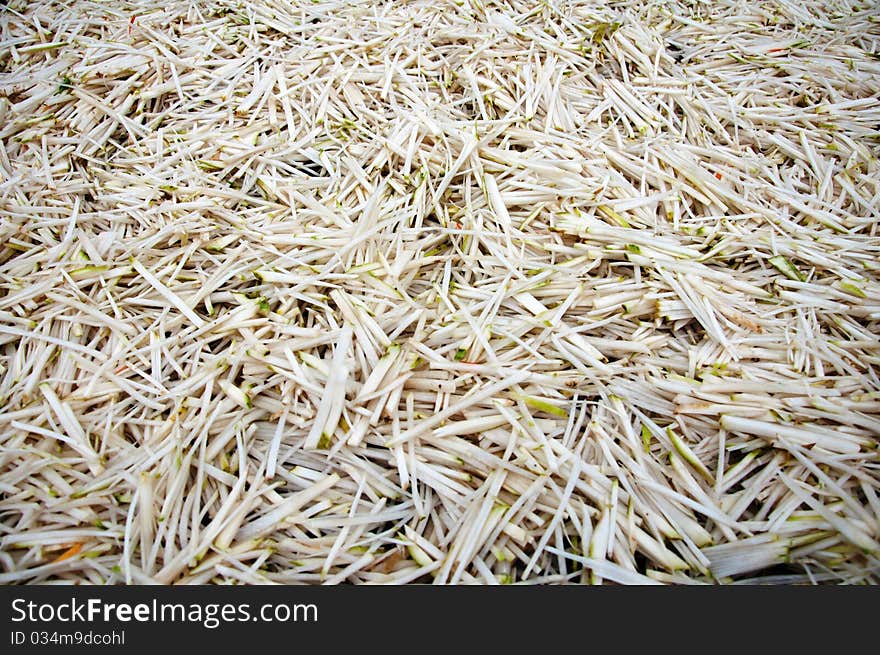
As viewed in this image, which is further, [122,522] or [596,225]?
[596,225]

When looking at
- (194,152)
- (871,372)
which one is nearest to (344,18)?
(194,152)

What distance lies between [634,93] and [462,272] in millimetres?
671

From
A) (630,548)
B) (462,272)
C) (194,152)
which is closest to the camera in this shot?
(630,548)

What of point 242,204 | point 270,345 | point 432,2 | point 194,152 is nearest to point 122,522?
point 270,345

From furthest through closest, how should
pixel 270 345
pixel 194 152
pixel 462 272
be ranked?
pixel 194 152 → pixel 462 272 → pixel 270 345

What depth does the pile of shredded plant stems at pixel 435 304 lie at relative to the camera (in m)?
0.83

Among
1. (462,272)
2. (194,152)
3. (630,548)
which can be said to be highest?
(194,152)

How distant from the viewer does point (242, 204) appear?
118 cm

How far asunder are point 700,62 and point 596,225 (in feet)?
2.36

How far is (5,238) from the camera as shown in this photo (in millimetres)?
1124

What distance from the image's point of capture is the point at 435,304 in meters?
1.03

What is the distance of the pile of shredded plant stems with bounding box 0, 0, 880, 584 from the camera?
83cm

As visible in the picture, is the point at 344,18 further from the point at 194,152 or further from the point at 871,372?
the point at 871,372

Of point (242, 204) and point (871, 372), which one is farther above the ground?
point (242, 204)
